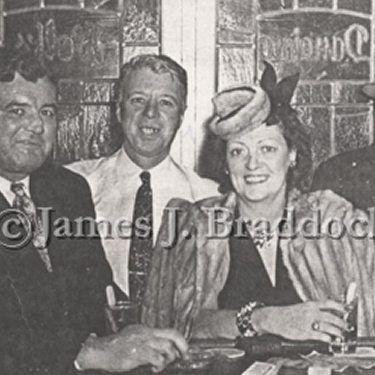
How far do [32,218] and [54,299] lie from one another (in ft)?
1.18

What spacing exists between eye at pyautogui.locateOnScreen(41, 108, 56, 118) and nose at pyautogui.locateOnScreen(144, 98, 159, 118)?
39 centimetres

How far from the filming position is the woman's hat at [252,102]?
442 centimetres

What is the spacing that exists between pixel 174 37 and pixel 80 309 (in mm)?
1220

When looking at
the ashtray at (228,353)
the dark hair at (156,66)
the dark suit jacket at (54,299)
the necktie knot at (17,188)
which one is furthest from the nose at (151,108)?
the ashtray at (228,353)

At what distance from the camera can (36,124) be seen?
444 centimetres

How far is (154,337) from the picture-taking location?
4414 millimetres

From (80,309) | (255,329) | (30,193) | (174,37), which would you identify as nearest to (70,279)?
(80,309)

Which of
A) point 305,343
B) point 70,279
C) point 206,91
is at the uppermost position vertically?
point 206,91

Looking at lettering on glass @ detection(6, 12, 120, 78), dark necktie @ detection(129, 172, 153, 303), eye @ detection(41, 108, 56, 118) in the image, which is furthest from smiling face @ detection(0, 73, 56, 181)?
dark necktie @ detection(129, 172, 153, 303)

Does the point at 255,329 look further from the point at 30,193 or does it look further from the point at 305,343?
the point at 30,193

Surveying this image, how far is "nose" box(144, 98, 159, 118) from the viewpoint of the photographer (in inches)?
175

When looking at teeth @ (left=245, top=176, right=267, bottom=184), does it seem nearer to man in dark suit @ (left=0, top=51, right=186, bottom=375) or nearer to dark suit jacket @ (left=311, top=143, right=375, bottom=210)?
dark suit jacket @ (left=311, top=143, right=375, bottom=210)

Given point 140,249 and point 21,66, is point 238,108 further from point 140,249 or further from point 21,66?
point 21,66

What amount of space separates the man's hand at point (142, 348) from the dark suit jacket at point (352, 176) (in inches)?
35.5
